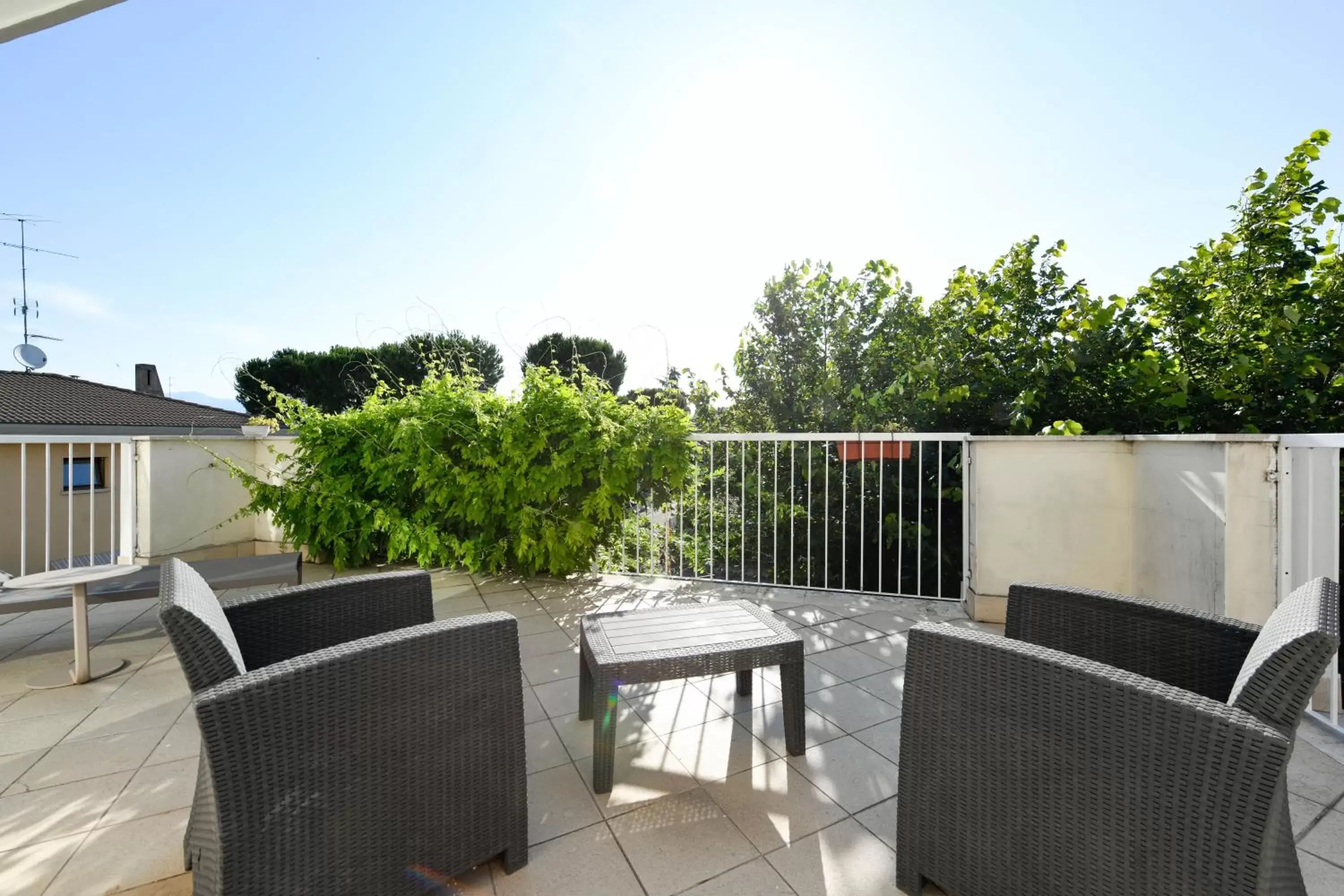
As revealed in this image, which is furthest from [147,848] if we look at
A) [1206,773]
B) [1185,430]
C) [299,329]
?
[299,329]

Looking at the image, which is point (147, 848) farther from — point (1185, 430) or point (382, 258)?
point (382, 258)

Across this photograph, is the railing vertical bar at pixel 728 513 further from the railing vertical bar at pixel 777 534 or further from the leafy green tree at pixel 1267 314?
the leafy green tree at pixel 1267 314

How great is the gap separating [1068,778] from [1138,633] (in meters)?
0.67

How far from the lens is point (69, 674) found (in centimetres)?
258

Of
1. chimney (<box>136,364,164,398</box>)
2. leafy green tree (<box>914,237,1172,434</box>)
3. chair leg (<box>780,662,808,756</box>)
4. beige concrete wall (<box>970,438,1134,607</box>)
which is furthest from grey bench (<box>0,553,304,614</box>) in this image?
chimney (<box>136,364,164,398</box>)

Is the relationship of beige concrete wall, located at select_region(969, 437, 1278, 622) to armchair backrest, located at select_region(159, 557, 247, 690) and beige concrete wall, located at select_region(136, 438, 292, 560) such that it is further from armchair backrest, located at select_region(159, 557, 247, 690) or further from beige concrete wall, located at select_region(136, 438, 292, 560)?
beige concrete wall, located at select_region(136, 438, 292, 560)

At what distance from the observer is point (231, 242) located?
9.87m

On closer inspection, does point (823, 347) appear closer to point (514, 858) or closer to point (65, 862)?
point (514, 858)

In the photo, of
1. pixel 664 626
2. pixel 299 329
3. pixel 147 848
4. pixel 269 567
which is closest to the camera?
pixel 147 848

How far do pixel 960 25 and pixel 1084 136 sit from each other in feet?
5.43

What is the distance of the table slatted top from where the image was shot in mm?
1853

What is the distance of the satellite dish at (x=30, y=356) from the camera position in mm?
14023

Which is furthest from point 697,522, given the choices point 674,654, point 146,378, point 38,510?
point 146,378

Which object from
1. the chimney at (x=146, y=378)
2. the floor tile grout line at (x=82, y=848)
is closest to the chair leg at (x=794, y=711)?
the floor tile grout line at (x=82, y=848)
